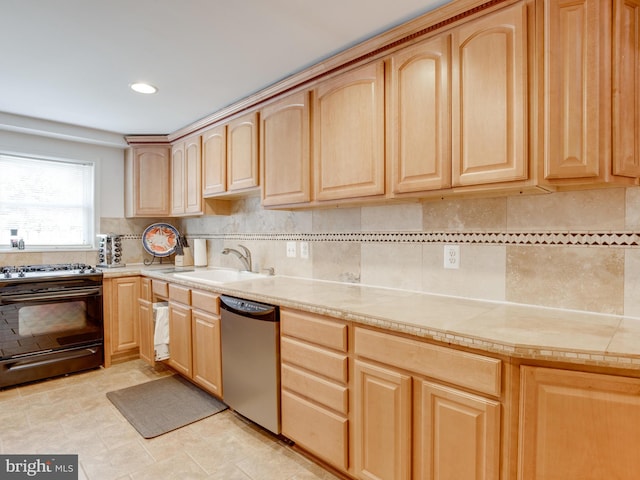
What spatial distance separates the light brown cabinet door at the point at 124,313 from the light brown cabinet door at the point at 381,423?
8.55ft

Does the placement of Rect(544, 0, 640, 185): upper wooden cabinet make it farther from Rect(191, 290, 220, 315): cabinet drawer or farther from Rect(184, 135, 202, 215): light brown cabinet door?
Rect(184, 135, 202, 215): light brown cabinet door

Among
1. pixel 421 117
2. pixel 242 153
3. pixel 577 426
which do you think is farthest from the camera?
pixel 242 153

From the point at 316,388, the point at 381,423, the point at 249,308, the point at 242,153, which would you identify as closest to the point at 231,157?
the point at 242,153

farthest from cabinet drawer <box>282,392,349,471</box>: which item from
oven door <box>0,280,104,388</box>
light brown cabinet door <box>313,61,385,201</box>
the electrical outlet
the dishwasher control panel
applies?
oven door <box>0,280,104,388</box>

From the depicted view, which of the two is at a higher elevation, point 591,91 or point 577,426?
point 591,91

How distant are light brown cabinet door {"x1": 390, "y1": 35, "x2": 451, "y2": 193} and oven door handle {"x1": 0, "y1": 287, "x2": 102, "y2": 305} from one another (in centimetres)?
282

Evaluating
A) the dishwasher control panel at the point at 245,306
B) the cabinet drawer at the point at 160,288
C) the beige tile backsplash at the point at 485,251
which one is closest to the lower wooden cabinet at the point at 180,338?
the cabinet drawer at the point at 160,288

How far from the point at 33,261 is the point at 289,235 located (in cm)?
250

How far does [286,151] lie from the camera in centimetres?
238

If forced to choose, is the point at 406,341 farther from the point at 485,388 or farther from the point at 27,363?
the point at 27,363

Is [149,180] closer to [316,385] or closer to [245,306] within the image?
[245,306]

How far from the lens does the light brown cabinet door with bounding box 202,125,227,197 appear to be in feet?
9.81

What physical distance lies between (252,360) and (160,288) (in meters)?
1.39

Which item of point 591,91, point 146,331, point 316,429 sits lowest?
point 316,429
